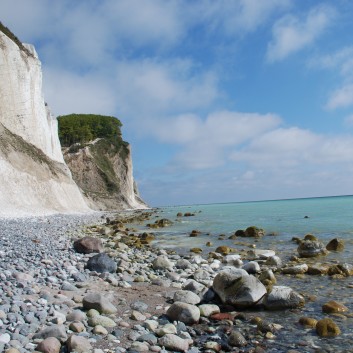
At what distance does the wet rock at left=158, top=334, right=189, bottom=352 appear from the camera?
208 inches

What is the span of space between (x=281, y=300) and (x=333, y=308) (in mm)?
957

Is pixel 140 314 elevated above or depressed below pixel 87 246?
below

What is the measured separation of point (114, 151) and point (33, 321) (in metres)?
81.1

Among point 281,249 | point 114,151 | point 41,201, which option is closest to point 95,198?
point 114,151

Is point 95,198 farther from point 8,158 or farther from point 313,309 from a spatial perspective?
point 313,309

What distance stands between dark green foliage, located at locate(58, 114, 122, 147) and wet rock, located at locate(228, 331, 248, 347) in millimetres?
80151

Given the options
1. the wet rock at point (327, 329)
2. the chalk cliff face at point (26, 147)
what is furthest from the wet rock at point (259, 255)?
the chalk cliff face at point (26, 147)

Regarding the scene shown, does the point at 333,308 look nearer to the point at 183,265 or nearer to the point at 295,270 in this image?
the point at 295,270

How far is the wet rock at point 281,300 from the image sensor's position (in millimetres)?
7078

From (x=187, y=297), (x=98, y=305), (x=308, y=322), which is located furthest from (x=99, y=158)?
(x=308, y=322)

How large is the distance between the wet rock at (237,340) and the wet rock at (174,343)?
70cm

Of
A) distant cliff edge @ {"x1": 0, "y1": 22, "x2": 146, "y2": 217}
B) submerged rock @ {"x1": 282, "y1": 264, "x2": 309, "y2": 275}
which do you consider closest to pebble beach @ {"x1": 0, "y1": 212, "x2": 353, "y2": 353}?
submerged rock @ {"x1": 282, "y1": 264, "x2": 309, "y2": 275}

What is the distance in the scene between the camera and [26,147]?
37.6m

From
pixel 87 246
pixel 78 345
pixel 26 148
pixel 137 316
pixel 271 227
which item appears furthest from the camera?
pixel 26 148
